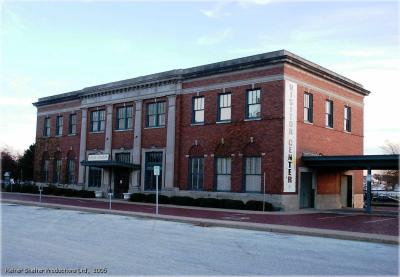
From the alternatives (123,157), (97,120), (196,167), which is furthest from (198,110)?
(97,120)

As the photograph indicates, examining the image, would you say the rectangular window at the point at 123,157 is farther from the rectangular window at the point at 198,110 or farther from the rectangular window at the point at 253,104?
the rectangular window at the point at 253,104

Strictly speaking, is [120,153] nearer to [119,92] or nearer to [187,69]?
[119,92]

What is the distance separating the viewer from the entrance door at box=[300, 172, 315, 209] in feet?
103

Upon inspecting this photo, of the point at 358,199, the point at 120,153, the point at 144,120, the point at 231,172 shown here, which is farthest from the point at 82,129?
the point at 358,199

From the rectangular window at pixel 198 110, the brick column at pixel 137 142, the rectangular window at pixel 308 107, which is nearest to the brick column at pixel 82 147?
the brick column at pixel 137 142

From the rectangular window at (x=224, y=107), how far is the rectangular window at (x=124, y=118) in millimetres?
9685

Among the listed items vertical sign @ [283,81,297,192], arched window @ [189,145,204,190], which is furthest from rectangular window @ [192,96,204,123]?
vertical sign @ [283,81,297,192]

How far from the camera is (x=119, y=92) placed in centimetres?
4044

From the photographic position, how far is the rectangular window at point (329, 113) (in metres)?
34.0

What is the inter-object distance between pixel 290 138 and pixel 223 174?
5377mm

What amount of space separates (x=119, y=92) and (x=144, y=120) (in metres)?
4.13

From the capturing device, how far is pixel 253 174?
30.6m

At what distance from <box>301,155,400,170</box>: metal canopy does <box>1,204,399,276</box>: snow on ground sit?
12931 millimetres

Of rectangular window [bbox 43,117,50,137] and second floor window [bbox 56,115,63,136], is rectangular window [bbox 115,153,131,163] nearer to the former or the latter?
second floor window [bbox 56,115,63,136]
